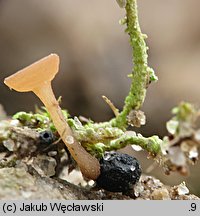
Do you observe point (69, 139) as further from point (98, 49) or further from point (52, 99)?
point (98, 49)

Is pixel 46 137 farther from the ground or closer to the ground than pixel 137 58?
closer to the ground

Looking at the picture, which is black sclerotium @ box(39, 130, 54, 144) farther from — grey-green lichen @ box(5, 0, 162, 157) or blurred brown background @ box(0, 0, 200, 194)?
blurred brown background @ box(0, 0, 200, 194)

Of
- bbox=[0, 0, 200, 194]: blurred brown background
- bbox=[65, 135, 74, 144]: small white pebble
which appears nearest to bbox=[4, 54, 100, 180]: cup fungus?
bbox=[65, 135, 74, 144]: small white pebble

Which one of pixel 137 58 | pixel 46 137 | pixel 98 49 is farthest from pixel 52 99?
pixel 98 49

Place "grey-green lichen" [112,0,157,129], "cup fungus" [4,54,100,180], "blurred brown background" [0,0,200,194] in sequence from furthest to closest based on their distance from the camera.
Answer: "blurred brown background" [0,0,200,194]
"grey-green lichen" [112,0,157,129]
"cup fungus" [4,54,100,180]

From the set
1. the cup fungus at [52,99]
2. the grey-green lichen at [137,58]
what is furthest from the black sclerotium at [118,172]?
the grey-green lichen at [137,58]

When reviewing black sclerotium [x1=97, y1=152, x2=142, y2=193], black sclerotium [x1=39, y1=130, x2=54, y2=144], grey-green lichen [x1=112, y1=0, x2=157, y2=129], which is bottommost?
black sclerotium [x1=97, y1=152, x2=142, y2=193]

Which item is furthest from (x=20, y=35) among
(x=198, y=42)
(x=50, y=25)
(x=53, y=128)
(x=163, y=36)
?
(x=53, y=128)
